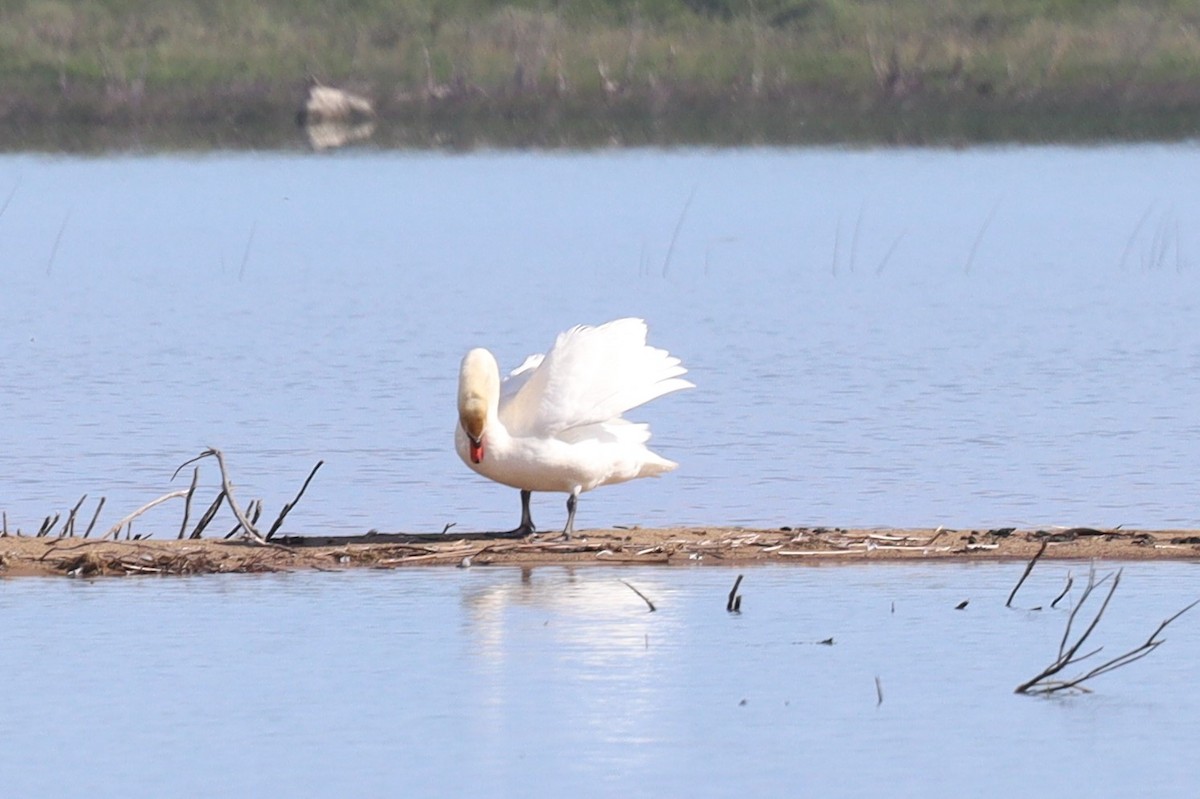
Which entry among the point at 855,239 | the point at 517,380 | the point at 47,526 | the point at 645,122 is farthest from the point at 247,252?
the point at 517,380

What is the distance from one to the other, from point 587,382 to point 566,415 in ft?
0.60

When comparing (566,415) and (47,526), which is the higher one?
(566,415)

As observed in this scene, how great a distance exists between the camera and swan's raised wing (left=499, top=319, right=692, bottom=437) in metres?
9.88

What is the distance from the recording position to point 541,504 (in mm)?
12016

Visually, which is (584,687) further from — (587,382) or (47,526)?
(47,526)

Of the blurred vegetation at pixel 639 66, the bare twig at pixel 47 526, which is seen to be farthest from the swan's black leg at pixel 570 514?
the blurred vegetation at pixel 639 66

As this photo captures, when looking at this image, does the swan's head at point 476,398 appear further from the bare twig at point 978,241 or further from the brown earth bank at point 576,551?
the bare twig at point 978,241

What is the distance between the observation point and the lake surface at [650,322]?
40.8 ft

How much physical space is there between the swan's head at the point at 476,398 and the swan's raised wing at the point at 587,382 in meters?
0.20

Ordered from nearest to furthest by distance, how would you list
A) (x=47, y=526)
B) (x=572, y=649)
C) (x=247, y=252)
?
(x=572, y=649) → (x=47, y=526) → (x=247, y=252)

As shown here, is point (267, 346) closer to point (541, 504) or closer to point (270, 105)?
point (541, 504)

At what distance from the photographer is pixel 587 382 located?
9.98 meters

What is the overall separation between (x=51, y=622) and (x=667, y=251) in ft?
56.5

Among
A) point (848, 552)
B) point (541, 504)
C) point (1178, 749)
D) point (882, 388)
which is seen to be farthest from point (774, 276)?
point (1178, 749)
